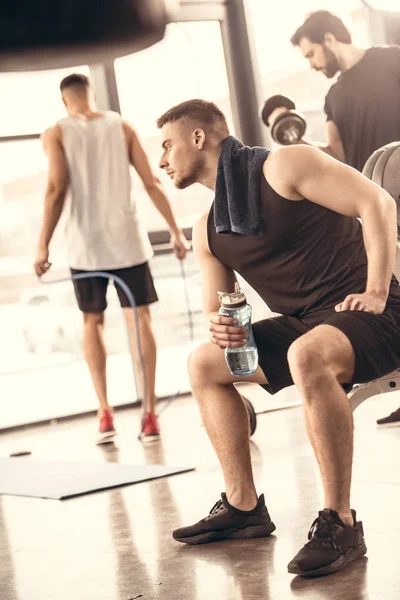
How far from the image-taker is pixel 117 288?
12.8ft

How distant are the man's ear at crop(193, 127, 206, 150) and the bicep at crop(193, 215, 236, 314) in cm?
16

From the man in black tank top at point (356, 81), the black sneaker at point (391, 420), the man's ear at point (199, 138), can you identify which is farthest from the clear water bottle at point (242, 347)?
the man in black tank top at point (356, 81)

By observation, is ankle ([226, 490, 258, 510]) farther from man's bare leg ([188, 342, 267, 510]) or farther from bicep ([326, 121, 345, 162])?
bicep ([326, 121, 345, 162])

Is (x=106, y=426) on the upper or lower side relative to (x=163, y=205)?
lower

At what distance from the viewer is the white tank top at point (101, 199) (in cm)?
389

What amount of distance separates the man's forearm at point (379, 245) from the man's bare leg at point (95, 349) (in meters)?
2.18

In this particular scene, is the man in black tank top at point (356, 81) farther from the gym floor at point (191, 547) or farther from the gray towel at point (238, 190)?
the gray towel at point (238, 190)

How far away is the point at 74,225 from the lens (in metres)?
3.98

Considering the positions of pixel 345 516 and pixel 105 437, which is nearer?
pixel 345 516

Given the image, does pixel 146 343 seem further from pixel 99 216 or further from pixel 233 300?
pixel 233 300

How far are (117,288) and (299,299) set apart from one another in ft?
6.39

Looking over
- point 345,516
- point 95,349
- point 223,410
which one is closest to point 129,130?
point 95,349

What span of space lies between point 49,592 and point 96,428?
253 cm

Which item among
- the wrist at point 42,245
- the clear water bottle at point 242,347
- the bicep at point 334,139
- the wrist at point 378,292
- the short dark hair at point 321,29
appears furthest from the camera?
the wrist at point 42,245
